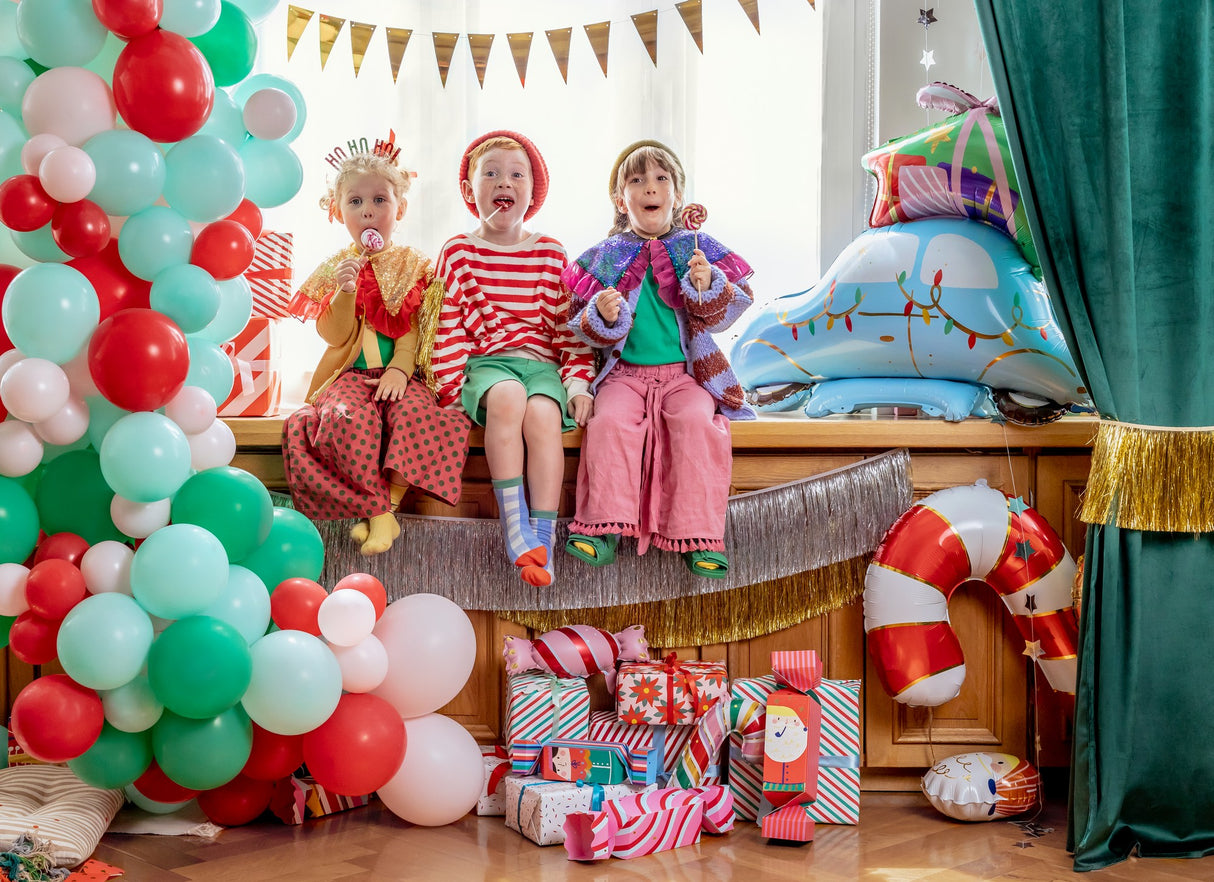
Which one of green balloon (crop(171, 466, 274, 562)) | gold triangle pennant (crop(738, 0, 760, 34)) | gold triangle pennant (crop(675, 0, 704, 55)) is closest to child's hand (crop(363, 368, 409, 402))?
green balloon (crop(171, 466, 274, 562))

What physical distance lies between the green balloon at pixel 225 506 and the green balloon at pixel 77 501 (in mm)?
120

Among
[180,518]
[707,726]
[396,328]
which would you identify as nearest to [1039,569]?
[707,726]

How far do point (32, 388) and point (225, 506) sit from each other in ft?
1.10

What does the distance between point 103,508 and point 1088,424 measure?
1844 millimetres

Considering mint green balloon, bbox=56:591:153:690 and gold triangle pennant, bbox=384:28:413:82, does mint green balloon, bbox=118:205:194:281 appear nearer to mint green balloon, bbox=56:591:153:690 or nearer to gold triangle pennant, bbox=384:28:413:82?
mint green balloon, bbox=56:591:153:690

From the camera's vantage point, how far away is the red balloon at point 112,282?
173cm

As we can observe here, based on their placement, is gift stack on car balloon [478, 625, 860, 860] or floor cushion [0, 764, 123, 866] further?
gift stack on car balloon [478, 625, 860, 860]

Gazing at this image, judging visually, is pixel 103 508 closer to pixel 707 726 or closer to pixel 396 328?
pixel 396 328

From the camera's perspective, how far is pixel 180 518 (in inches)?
68.9

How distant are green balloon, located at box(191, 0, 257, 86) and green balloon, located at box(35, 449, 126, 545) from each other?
693 mm

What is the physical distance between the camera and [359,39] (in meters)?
2.62

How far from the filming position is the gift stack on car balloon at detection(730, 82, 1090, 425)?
6.91 ft

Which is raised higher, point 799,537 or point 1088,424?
point 1088,424

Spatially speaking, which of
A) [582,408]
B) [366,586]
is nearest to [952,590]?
[582,408]
